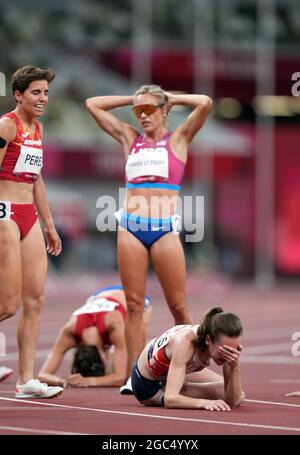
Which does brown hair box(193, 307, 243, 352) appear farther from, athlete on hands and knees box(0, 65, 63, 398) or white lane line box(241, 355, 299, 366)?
white lane line box(241, 355, 299, 366)

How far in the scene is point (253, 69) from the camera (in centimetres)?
3198

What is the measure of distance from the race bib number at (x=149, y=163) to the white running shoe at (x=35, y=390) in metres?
1.91

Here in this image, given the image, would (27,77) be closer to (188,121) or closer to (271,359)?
(188,121)

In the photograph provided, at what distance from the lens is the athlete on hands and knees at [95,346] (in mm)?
9742

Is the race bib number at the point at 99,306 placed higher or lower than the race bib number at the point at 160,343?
higher

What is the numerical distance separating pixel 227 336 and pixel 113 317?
288 centimetres

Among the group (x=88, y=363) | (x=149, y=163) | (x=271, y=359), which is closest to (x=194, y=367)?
(x=149, y=163)

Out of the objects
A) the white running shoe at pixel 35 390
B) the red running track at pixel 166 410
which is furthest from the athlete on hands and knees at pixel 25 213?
the red running track at pixel 166 410

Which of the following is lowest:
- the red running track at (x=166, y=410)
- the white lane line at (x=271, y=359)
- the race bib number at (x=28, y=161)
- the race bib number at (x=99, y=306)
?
the red running track at (x=166, y=410)

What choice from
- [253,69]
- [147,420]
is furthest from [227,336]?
[253,69]

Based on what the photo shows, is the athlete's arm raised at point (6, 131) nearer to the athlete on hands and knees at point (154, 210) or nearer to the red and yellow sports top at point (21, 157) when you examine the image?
the red and yellow sports top at point (21, 157)
